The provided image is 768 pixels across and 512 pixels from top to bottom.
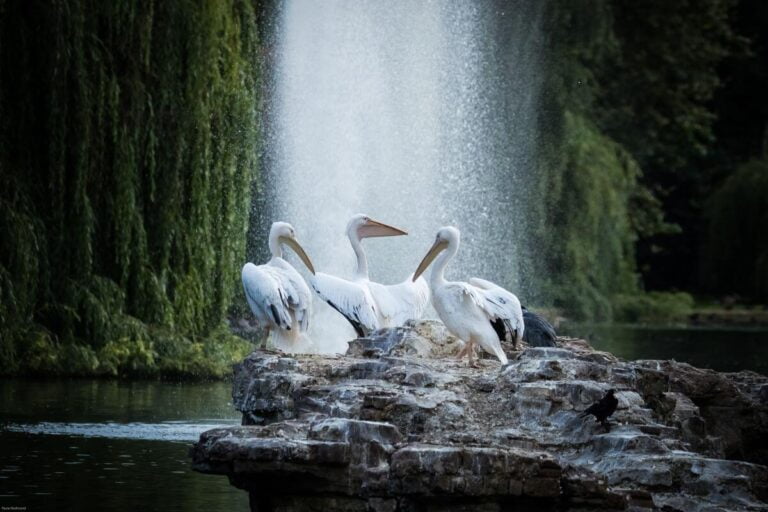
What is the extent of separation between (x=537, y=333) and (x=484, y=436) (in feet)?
12.7

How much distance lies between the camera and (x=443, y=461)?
948 cm

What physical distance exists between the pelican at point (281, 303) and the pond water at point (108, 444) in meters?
1.23

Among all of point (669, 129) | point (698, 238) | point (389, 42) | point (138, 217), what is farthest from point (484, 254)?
point (698, 238)

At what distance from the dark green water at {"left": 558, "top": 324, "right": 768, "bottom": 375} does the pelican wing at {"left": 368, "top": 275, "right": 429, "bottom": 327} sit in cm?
973

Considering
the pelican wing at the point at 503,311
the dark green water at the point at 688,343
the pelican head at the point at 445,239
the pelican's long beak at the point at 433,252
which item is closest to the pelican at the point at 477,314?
the pelican wing at the point at 503,311

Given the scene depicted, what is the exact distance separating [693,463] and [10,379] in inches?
403

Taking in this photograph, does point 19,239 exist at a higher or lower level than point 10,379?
→ higher

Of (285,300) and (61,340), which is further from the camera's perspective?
(61,340)

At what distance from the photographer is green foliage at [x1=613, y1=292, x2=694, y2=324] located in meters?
39.1

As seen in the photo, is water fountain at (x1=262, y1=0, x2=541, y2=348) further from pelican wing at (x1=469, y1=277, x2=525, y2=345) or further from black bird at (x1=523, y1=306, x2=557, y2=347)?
pelican wing at (x1=469, y1=277, x2=525, y2=345)

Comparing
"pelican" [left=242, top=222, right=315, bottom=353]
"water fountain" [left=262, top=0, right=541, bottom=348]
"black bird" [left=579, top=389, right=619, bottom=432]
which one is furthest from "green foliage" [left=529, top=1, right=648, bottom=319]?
"black bird" [left=579, top=389, right=619, bottom=432]

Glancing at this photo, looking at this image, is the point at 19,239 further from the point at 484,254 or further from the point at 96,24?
the point at 484,254

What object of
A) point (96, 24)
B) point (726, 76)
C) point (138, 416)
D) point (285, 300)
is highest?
point (726, 76)

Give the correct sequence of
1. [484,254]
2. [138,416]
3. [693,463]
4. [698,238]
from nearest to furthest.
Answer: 1. [693,463]
2. [138,416]
3. [484,254]
4. [698,238]
